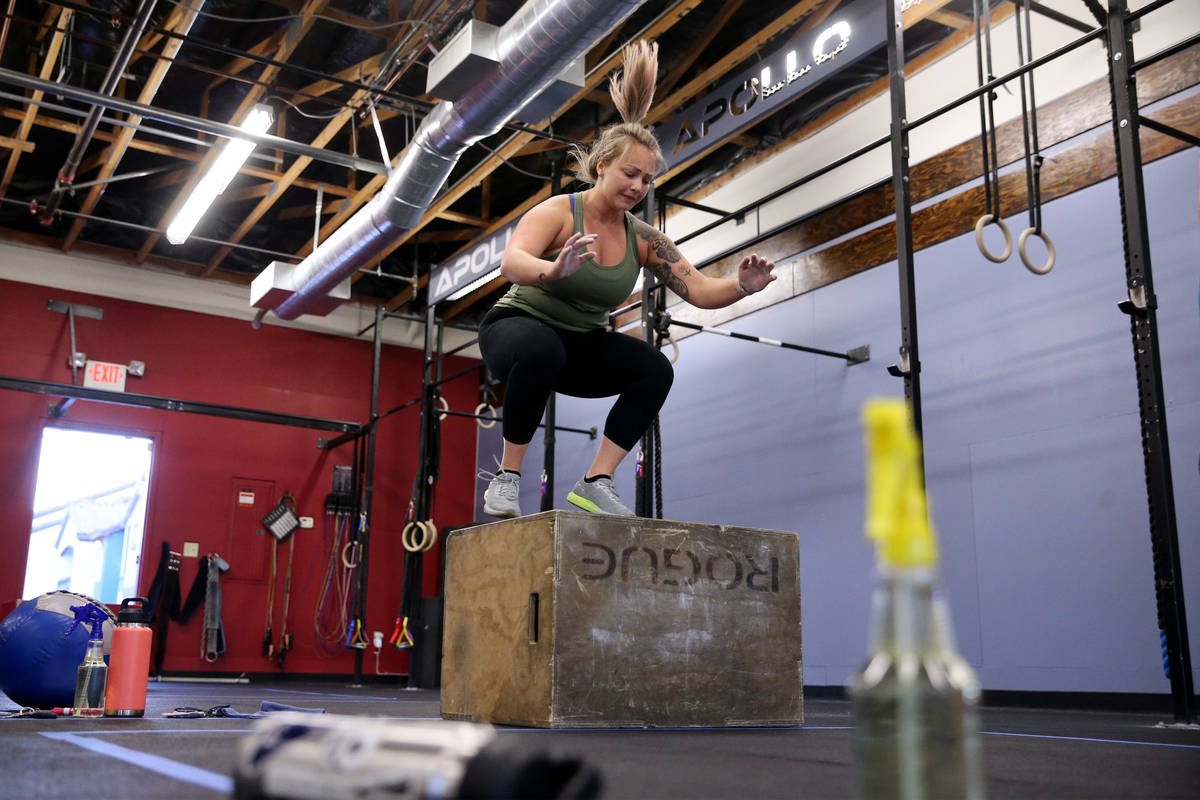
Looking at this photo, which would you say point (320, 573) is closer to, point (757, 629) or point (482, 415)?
point (482, 415)

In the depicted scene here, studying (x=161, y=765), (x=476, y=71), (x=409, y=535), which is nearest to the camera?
(x=161, y=765)

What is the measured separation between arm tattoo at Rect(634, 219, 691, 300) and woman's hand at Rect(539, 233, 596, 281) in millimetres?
600

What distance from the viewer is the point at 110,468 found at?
823cm

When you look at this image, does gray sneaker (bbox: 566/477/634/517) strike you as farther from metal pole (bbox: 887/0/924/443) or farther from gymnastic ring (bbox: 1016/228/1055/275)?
gymnastic ring (bbox: 1016/228/1055/275)

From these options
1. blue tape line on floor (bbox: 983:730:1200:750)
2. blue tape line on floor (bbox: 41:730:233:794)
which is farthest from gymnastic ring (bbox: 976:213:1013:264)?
blue tape line on floor (bbox: 41:730:233:794)

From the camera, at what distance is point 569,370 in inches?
110

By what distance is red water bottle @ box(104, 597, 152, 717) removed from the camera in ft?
7.71

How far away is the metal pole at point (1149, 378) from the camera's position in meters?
2.90

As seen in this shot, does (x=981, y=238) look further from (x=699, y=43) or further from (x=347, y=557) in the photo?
(x=347, y=557)

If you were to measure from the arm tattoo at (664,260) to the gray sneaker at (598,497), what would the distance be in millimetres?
609

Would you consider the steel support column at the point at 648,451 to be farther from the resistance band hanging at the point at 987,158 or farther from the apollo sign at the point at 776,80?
the resistance band hanging at the point at 987,158

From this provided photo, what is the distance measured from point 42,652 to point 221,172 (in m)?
4.01

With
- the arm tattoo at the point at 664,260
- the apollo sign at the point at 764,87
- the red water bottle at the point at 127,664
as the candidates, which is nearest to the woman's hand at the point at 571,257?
the arm tattoo at the point at 664,260

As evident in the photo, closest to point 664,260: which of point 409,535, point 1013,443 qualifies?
point 1013,443
